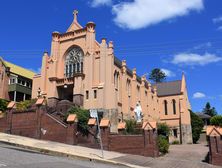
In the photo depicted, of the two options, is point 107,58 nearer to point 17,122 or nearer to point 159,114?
point 17,122

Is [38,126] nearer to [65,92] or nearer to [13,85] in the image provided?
[65,92]

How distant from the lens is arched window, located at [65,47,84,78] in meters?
38.9

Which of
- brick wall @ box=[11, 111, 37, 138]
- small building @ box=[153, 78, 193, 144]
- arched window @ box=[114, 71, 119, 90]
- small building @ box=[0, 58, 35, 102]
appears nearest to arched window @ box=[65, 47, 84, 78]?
arched window @ box=[114, 71, 119, 90]

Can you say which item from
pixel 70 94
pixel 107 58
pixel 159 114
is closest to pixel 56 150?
pixel 107 58

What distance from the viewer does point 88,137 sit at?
22156 mm

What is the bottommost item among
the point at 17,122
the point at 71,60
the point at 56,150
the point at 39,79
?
the point at 56,150

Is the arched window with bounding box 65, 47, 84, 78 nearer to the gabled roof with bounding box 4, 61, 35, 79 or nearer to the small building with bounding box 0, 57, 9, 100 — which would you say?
the gabled roof with bounding box 4, 61, 35, 79

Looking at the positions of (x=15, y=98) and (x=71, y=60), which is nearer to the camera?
(x=71, y=60)

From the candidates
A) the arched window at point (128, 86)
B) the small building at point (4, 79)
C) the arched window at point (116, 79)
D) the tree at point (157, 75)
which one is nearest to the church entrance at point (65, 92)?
the arched window at point (116, 79)

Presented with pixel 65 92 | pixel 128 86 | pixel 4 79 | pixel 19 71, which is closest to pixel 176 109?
pixel 128 86

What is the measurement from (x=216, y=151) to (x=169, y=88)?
143ft

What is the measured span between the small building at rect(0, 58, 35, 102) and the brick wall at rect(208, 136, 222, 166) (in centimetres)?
3289

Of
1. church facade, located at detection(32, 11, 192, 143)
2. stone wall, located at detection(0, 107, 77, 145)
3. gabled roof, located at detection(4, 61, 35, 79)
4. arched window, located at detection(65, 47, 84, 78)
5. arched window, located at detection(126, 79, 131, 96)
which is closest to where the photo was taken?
stone wall, located at detection(0, 107, 77, 145)

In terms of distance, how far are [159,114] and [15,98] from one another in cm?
2878
